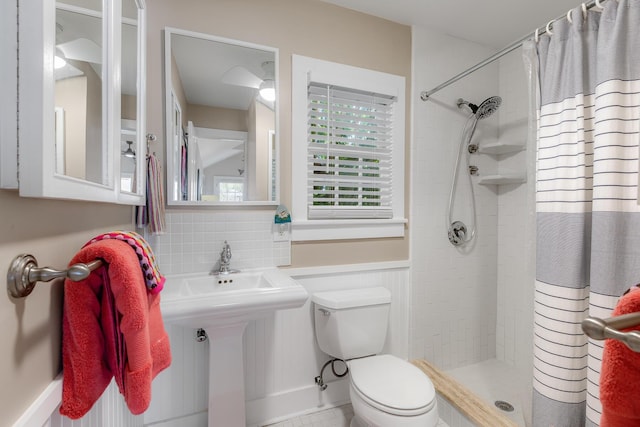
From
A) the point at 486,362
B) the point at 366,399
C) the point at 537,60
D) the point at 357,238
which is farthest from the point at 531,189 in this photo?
the point at 486,362

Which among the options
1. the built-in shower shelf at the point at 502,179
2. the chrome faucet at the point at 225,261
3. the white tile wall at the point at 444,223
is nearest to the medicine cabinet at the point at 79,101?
the chrome faucet at the point at 225,261

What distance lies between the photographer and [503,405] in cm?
169

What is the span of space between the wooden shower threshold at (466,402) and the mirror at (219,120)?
148 centimetres

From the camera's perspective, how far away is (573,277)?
1.04 meters

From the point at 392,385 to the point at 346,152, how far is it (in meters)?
1.26

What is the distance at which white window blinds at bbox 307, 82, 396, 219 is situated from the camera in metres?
1.70

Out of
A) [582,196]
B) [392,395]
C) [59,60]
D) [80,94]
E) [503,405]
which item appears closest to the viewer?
[59,60]

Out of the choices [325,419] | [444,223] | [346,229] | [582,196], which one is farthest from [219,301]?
[444,223]

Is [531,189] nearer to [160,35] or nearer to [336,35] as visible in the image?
[336,35]

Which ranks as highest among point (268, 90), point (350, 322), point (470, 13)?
point (470, 13)

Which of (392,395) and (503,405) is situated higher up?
(392,395)

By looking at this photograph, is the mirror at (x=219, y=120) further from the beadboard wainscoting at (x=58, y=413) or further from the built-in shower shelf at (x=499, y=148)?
the built-in shower shelf at (x=499, y=148)

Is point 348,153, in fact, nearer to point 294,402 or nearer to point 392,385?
point 392,385

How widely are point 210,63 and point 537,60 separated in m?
1.54
